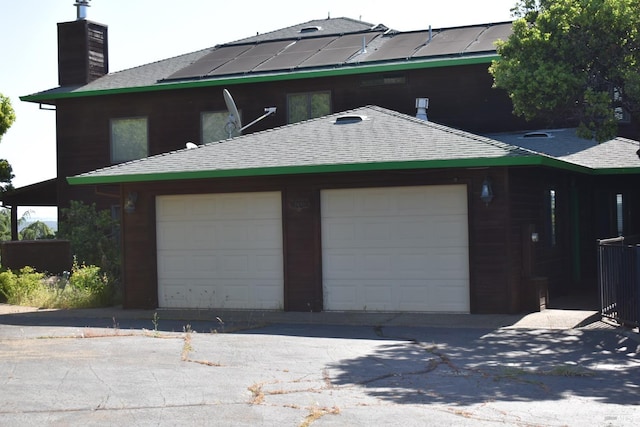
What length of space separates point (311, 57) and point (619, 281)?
1471 cm

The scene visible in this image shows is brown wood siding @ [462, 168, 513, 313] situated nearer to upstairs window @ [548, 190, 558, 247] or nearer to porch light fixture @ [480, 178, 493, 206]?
porch light fixture @ [480, 178, 493, 206]

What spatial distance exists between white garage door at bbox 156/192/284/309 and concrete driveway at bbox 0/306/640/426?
6.56 ft

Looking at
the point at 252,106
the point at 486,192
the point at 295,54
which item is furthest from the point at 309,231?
the point at 295,54

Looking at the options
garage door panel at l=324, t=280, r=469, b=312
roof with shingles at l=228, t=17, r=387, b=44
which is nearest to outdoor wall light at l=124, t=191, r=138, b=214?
garage door panel at l=324, t=280, r=469, b=312

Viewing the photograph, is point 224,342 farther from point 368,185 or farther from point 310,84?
point 310,84

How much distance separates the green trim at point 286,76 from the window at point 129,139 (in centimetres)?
97

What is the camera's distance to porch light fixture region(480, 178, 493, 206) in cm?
1512

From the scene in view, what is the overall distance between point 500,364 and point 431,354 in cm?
103

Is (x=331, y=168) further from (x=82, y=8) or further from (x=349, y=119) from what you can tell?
(x=82, y=8)

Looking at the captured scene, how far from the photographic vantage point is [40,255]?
2442 cm

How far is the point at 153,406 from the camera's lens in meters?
8.37

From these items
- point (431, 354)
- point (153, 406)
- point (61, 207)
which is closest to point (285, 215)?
point (431, 354)

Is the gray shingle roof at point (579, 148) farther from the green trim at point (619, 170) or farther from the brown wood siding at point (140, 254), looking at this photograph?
the brown wood siding at point (140, 254)

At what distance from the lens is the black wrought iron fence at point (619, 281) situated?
41.3 feet
